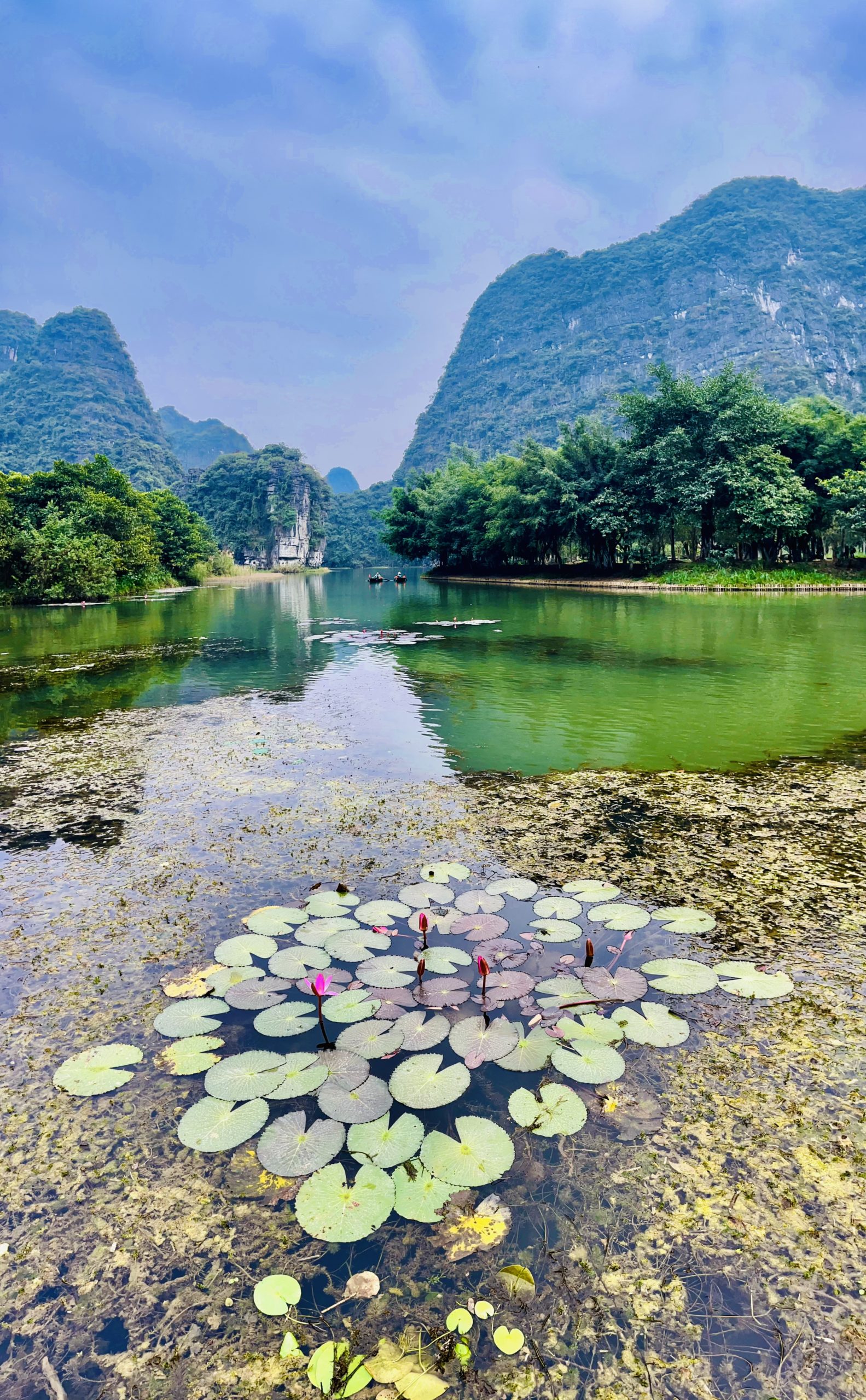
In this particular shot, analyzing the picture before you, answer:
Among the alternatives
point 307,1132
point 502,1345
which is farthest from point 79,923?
point 502,1345

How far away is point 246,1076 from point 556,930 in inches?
68.4

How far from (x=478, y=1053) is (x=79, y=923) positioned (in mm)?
2522

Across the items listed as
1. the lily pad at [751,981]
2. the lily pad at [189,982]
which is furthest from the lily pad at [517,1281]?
the lily pad at [189,982]

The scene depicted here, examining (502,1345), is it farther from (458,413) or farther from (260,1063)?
(458,413)

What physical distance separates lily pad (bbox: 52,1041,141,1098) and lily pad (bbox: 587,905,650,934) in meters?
2.32

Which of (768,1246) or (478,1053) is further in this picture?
(478,1053)

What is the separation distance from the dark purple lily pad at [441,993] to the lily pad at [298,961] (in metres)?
0.53

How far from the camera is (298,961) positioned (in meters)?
3.20

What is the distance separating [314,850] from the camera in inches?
182

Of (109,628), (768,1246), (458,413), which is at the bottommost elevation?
(768,1246)

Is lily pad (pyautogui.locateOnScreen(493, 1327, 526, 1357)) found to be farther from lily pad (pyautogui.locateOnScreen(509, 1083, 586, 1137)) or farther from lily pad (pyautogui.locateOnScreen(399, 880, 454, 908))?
lily pad (pyautogui.locateOnScreen(399, 880, 454, 908))

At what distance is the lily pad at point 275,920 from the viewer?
3488 mm

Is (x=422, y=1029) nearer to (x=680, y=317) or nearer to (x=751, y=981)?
(x=751, y=981)

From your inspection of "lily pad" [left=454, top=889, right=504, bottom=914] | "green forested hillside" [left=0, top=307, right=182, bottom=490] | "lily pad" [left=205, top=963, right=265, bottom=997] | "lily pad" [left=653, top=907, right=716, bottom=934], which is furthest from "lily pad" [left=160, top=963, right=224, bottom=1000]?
"green forested hillside" [left=0, top=307, right=182, bottom=490]
